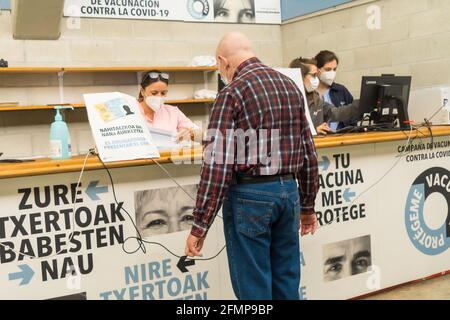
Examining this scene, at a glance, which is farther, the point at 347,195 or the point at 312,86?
the point at 312,86

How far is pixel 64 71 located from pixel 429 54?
9.88 ft

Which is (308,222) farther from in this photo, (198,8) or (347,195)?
(198,8)

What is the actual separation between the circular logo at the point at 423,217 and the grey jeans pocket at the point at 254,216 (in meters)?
1.54

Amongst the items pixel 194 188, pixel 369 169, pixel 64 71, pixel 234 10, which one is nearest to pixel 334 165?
pixel 369 169

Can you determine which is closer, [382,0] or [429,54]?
[429,54]

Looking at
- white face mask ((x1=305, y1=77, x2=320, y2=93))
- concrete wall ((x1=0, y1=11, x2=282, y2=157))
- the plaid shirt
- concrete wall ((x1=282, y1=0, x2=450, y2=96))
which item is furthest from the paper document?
concrete wall ((x1=282, y1=0, x2=450, y2=96))

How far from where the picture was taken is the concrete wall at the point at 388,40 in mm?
4012

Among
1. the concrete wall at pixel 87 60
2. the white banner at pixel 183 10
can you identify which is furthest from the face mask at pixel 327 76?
the white banner at pixel 183 10

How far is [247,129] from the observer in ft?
5.99

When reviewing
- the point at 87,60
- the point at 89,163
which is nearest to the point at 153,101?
the point at 89,163

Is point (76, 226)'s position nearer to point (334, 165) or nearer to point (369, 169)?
point (334, 165)

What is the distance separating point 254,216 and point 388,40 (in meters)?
3.14

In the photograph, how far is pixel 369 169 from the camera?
290 cm
